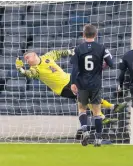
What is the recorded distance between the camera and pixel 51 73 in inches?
312

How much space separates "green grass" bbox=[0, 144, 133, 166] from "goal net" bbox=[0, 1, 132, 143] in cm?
96

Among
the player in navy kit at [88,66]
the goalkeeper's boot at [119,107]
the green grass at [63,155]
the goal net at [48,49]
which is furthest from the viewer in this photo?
the goal net at [48,49]

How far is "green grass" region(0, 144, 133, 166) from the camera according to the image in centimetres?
588

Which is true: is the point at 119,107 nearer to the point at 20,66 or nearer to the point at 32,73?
the point at 32,73

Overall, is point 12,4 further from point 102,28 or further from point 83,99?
point 83,99

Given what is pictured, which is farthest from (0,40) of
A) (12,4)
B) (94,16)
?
(94,16)

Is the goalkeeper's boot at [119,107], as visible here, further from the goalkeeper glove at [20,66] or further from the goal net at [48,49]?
the goalkeeper glove at [20,66]

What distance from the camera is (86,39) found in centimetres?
606

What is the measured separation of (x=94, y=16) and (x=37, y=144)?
2.12m

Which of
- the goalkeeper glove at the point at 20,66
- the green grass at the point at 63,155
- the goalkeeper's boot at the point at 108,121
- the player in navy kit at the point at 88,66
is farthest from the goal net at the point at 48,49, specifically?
the player in navy kit at the point at 88,66

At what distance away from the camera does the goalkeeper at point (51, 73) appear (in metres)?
7.76

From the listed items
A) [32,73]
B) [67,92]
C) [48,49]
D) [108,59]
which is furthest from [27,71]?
[108,59]

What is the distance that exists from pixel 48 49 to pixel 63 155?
7.87ft

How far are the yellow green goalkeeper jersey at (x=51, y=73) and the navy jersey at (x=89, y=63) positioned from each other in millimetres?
1742
